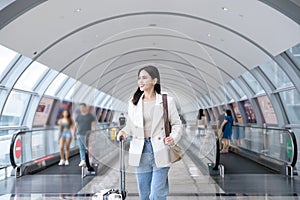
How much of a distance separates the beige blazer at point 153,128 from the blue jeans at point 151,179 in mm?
178

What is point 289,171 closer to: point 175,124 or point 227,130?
point 227,130

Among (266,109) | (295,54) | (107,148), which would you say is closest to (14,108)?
(107,148)

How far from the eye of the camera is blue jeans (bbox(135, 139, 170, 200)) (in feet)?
10.2

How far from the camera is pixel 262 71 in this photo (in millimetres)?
13750

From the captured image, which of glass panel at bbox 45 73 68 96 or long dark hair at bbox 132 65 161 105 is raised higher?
long dark hair at bbox 132 65 161 105

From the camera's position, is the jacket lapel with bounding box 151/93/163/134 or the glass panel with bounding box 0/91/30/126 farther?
the jacket lapel with bounding box 151/93/163/134

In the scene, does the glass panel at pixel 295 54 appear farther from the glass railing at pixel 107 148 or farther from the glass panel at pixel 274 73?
the glass railing at pixel 107 148

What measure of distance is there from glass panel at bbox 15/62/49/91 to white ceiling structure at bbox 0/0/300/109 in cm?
66

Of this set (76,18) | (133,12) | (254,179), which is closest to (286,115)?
(254,179)

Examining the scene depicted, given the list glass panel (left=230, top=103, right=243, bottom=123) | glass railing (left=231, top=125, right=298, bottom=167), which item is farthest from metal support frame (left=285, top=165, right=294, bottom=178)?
glass panel (left=230, top=103, right=243, bottom=123)

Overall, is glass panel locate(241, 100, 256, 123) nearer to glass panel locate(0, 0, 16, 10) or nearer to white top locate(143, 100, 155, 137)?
glass panel locate(0, 0, 16, 10)

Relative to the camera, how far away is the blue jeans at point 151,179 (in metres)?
Result: 3.12

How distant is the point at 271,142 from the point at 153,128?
9700 millimetres

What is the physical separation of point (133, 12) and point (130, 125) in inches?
309
